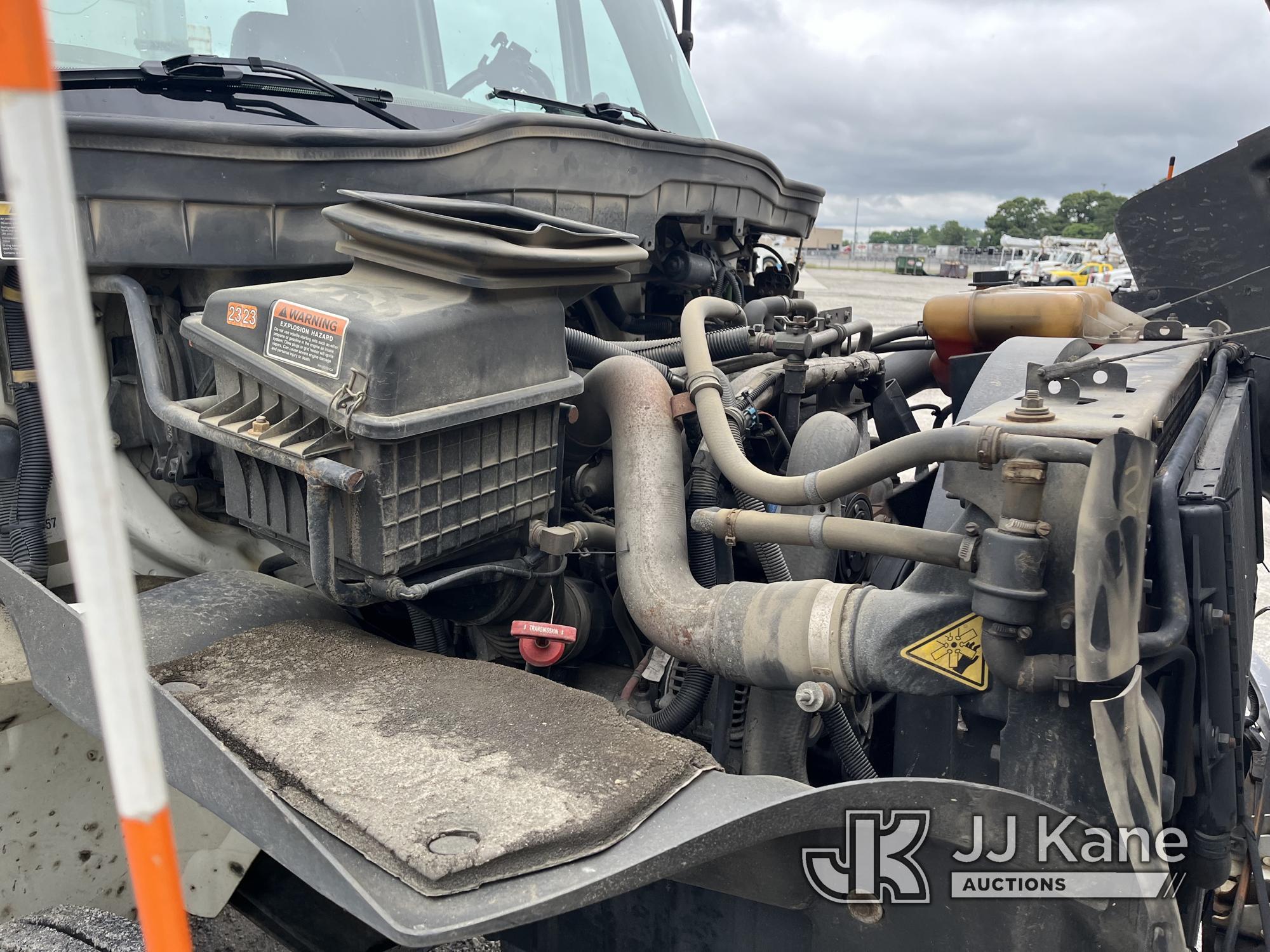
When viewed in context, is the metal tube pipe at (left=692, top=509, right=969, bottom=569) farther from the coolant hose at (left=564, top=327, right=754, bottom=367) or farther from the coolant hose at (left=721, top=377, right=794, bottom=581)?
the coolant hose at (left=564, top=327, right=754, bottom=367)

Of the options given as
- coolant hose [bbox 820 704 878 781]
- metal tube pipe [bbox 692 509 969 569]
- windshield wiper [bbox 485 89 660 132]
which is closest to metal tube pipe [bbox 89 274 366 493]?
A: metal tube pipe [bbox 692 509 969 569]

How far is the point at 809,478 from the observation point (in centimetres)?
164

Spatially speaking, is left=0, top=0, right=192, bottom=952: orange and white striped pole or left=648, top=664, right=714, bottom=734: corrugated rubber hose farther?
left=648, top=664, right=714, bottom=734: corrugated rubber hose

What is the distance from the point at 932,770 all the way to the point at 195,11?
7.22ft

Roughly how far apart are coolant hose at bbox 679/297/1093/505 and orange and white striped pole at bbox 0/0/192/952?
1.07 m

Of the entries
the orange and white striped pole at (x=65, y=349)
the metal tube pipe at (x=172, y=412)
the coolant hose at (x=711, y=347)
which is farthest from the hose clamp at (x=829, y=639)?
the orange and white striped pole at (x=65, y=349)

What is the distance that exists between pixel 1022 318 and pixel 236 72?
203cm

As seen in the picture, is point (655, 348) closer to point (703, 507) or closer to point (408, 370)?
point (703, 507)

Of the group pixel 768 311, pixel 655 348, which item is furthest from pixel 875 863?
pixel 768 311

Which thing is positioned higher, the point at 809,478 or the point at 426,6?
the point at 426,6

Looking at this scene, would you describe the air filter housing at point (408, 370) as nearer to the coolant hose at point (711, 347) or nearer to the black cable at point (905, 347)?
the coolant hose at point (711, 347)

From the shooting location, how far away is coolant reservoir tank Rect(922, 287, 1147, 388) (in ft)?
8.73

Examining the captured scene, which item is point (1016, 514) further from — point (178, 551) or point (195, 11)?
point (195, 11)

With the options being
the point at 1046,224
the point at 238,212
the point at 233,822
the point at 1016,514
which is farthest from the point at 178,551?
the point at 1046,224
